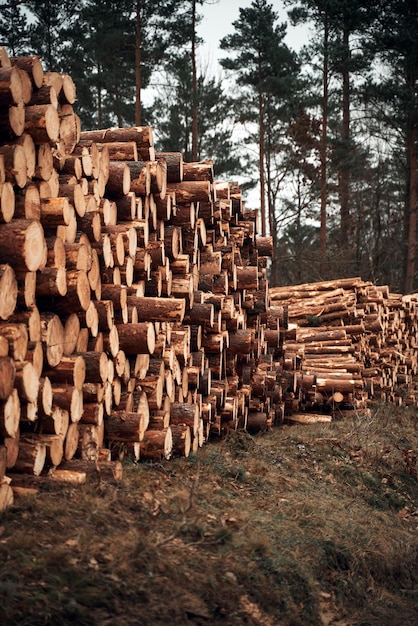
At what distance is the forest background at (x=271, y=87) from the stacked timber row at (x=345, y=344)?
9100mm

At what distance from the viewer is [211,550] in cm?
490

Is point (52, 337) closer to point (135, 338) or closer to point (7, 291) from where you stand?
point (7, 291)

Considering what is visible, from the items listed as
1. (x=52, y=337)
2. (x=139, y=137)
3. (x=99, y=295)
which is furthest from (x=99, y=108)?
(x=52, y=337)

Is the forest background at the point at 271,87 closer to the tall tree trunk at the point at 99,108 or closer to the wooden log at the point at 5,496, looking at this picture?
the tall tree trunk at the point at 99,108

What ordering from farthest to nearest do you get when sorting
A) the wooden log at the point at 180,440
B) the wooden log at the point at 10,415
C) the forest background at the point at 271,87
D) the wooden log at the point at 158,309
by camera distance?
the forest background at the point at 271,87
the wooden log at the point at 180,440
the wooden log at the point at 158,309
the wooden log at the point at 10,415

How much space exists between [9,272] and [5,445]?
1199 millimetres

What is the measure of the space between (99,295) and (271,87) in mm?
24397

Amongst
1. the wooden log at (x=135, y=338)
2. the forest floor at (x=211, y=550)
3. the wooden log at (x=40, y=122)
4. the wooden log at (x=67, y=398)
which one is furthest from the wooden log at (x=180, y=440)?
the wooden log at (x=40, y=122)

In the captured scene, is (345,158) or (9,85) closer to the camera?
(9,85)

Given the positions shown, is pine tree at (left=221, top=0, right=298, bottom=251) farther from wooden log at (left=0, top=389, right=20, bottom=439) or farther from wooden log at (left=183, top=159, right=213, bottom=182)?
wooden log at (left=0, top=389, right=20, bottom=439)

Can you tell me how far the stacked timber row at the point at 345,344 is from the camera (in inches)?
488

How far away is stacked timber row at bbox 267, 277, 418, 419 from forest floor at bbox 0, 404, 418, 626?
Answer: 166 inches

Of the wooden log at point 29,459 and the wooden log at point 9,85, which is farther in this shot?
the wooden log at point 29,459

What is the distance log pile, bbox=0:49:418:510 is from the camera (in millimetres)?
5078
